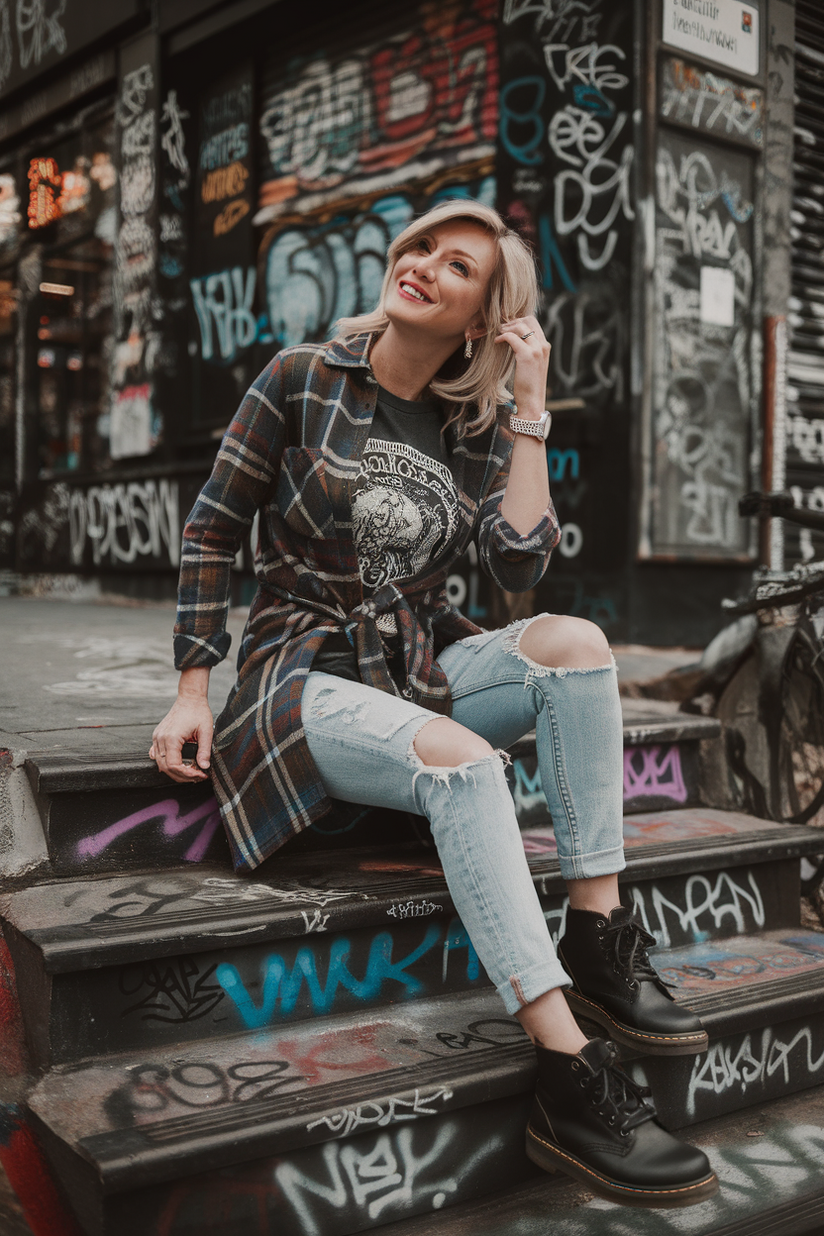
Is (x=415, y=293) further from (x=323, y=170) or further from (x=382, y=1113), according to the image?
(x=323, y=170)

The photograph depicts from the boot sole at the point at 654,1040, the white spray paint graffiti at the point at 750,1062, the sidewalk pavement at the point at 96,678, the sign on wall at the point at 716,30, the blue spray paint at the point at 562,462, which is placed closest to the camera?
the boot sole at the point at 654,1040

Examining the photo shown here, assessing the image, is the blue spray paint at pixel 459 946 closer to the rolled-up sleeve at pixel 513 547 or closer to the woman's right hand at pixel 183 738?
A: the woman's right hand at pixel 183 738

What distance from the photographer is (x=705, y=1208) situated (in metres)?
2.04

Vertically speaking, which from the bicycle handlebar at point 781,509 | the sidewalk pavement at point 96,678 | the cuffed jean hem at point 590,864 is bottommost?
the cuffed jean hem at point 590,864

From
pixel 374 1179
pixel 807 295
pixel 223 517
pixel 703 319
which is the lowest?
pixel 374 1179

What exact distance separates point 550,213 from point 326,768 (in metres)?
3.88

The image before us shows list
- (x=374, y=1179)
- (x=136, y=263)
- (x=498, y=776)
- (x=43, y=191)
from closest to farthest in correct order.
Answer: (x=374, y=1179), (x=498, y=776), (x=136, y=263), (x=43, y=191)

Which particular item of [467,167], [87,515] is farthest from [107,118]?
[467,167]

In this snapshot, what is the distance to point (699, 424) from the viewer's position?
5.25m

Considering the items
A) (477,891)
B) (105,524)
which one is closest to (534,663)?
(477,891)

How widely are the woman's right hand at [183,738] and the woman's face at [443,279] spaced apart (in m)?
0.94

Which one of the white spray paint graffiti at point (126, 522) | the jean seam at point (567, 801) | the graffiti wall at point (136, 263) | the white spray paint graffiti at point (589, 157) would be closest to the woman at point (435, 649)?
the jean seam at point (567, 801)

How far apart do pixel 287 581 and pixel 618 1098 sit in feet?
3.94

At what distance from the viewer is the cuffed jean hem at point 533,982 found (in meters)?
1.93
